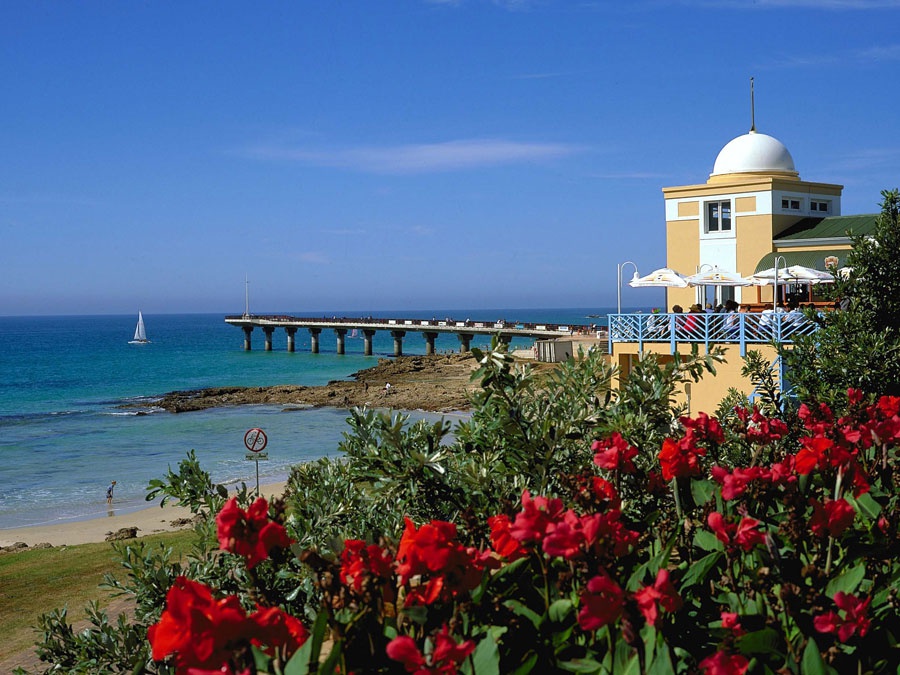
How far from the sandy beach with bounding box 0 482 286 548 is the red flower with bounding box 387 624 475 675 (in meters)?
17.6

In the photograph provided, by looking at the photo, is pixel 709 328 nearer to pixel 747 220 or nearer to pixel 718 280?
pixel 718 280

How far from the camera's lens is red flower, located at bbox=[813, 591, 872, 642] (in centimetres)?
268

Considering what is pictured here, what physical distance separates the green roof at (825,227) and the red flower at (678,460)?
902 inches

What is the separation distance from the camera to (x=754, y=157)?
27.9 meters

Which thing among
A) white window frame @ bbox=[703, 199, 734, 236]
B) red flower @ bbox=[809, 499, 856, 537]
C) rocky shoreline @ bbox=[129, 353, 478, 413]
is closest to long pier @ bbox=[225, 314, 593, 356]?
rocky shoreline @ bbox=[129, 353, 478, 413]

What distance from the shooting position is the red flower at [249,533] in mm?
2742

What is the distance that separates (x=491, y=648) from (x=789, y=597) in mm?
920

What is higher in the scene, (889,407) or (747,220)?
(747,220)

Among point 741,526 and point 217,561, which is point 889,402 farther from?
point 217,561

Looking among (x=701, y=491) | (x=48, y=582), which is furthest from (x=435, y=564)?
(x=48, y=582)

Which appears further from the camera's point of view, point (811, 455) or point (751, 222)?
point (751, 222)

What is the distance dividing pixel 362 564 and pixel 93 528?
67.6ft

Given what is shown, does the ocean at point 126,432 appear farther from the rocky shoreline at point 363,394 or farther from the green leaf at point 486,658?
the green leaf at point 486,658

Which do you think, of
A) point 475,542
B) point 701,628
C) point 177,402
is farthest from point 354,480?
point 177,402
